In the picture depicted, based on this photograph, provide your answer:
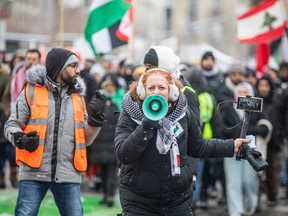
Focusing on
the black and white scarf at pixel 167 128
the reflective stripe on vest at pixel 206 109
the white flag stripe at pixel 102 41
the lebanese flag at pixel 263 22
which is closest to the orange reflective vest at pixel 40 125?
the black and white scarf at pixel 167 128

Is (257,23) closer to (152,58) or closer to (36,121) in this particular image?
(152,58)

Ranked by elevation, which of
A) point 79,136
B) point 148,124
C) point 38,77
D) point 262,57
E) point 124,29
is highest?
point 124,29

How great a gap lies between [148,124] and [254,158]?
87cm

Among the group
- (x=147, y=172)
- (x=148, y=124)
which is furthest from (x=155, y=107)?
(x=147, y=172)

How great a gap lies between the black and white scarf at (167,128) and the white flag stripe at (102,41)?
6.33m

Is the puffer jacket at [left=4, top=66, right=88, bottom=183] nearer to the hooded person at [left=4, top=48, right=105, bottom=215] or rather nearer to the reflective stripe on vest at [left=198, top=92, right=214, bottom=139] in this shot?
the hooded person at [left=4, top=48, right=105, bottom=215]

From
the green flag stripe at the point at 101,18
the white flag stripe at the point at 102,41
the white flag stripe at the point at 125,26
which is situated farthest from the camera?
the white flag stripe at the point at 125,26

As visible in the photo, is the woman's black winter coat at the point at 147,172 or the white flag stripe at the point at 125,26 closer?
the woman's black winter coat at the point at 147,172

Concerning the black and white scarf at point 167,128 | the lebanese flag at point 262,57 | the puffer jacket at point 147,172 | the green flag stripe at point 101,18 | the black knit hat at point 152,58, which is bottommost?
the puffer jacket at point 147,172

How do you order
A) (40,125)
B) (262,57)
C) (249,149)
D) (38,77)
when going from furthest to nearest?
(262,57) → (38,77) → (40,125) → (249,149)

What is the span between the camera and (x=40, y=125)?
279 inches

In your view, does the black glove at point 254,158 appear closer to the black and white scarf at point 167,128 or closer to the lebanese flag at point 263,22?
the black and white scarf at point 167,128

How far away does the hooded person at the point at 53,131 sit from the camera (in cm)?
709

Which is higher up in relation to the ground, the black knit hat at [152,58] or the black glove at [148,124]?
the black knit hat at [152,58]
